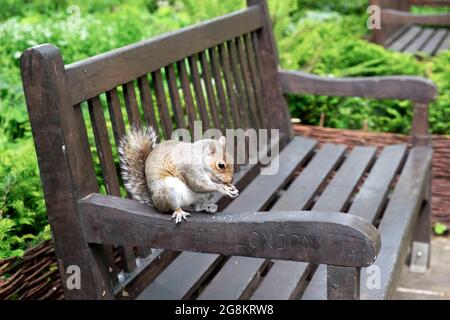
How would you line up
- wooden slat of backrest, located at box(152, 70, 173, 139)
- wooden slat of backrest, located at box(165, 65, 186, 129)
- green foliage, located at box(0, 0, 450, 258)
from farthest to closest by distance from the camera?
1. green foliage, located at box(0, 0, 450, 258)
2. wooden slat of backrest, located at box(165, 65, 186, 129)
3. wooden slat of backrest, located at box(152, 70, 173, 139)

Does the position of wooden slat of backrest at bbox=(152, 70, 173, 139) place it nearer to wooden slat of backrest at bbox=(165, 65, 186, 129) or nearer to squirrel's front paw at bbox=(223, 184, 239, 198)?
wooden slat of backrest at bbox=(165, 65, 186, 129)

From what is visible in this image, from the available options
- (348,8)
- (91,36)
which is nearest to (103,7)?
(91,36)

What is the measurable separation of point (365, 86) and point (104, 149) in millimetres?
1926

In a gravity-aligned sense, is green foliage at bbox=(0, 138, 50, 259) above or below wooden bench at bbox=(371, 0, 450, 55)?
above

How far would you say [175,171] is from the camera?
201 cm

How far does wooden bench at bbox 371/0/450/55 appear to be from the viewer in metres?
6.73

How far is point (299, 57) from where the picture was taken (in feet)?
16.4

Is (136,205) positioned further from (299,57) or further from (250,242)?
(299,57)

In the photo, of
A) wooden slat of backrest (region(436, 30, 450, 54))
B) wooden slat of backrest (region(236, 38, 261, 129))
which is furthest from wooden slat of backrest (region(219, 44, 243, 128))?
wooden slat of backrest (region(436, 30, 450, 54))

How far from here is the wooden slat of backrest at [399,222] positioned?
2.47 m

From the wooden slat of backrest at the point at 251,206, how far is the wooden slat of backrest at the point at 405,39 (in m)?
3.25

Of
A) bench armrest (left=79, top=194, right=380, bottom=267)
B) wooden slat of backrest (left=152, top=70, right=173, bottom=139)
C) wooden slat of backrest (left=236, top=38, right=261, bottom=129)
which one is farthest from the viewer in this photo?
wooden slat of backrest (left=236, top=38, right=261, bottom=129)

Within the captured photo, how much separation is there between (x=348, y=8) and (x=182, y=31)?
7.16 m

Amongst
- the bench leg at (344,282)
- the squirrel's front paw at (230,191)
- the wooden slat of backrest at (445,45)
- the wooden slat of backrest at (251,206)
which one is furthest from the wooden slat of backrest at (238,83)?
the wooden slat of backrest at (445,45)
